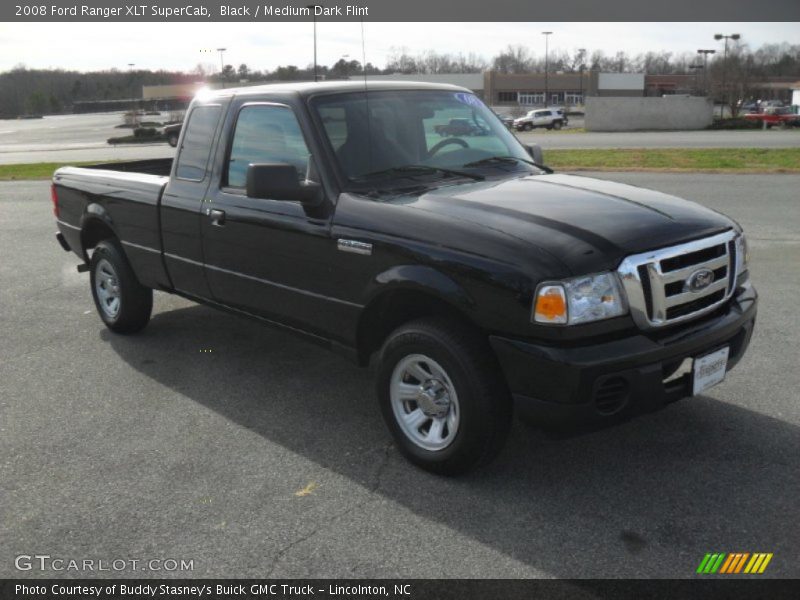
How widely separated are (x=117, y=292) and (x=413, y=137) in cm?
306

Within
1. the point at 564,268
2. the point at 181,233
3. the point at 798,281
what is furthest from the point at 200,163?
the point at 798,281

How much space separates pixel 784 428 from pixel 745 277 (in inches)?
34.4

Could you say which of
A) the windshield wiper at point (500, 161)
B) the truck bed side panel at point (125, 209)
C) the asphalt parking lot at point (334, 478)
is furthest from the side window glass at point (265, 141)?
the asphalt parking lot at point (334, 478)

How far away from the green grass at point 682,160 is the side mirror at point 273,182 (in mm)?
15403

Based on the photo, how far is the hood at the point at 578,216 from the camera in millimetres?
3541

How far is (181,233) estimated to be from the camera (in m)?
5.49

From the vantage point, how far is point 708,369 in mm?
3781

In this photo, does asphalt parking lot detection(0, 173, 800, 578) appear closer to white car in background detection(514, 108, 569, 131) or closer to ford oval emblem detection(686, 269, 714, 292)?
ford oval emblem detection(686, 269, 714, 292)

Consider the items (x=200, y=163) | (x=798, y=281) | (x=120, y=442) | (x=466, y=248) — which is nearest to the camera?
(x=466, y=248)

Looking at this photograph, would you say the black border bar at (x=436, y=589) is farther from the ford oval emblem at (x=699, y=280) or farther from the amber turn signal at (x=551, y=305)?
the ford oval emblem at (x=699, y=280)

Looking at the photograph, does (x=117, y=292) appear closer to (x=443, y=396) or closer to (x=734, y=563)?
(x=443, y=396)

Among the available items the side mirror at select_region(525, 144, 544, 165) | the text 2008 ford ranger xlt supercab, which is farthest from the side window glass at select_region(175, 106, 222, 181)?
the side mirror at select_region(525, 144, 544, 165)

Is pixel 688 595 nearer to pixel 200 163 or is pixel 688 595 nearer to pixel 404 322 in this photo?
pixel 404 322

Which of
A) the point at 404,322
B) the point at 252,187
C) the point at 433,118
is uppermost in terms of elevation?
the point at 433,118
